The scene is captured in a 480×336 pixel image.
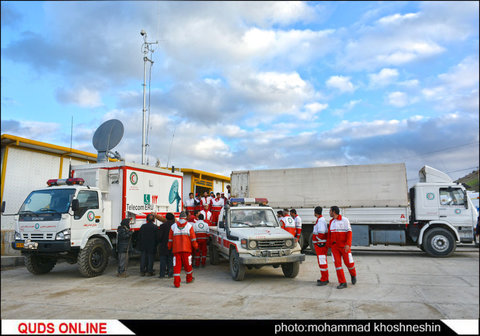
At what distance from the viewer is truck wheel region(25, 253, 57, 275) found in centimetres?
1033

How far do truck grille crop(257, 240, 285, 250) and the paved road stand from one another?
873mm

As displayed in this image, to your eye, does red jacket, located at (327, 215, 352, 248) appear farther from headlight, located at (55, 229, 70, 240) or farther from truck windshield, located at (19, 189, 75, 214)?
truck windshield, located at (19, 189, 75, 214)

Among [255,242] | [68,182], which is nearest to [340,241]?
[255,242]

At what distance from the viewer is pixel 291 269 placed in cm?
943

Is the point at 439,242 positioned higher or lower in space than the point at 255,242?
lower

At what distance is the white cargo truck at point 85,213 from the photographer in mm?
9438

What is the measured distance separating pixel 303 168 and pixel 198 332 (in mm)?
10710

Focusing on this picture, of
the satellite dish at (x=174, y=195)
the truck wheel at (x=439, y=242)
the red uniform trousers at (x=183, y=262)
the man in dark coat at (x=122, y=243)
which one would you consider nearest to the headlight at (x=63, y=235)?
the man in dark coat at (x=122, y=243)

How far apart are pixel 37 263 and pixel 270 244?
692cm

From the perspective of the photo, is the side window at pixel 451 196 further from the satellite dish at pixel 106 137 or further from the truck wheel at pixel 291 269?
the satellite dish at pixel 106 137

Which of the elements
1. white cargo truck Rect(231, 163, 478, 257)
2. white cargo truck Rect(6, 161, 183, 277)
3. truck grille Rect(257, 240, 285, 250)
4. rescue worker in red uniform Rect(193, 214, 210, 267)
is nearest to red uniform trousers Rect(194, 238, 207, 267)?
rescue worker in red uniform Rect(193, 214, 210, 267)

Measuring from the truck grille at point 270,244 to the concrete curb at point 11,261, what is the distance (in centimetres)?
911

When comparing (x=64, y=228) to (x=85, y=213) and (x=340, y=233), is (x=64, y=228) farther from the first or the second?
(x=340, y=233)

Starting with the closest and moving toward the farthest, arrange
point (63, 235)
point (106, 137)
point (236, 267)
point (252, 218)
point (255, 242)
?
A: point (255, 242), point (236, 267), point (63, 235), point (252, 218), point (106, 137)
